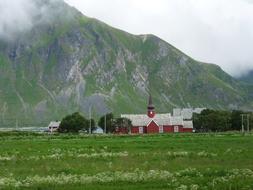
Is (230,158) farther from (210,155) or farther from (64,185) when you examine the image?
(64,185)

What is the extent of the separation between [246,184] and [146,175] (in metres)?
6.04

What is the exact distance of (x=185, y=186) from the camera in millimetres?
24031

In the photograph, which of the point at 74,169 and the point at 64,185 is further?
the point at 74,169

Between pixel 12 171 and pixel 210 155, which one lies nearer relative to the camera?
pixel 12 171

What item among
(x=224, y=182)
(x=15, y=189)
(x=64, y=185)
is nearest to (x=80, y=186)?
(x=64, y=185)

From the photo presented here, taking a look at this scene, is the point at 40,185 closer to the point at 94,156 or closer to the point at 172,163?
the point at 172,163

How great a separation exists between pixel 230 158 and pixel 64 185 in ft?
56.6

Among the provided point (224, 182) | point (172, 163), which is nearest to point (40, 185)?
point (224, 182)

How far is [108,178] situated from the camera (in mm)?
27875

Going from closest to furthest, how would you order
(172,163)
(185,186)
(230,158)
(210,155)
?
(185,186) < (172,163) < (230,158) < (210,155)

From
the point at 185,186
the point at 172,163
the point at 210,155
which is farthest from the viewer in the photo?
the point at 210,155

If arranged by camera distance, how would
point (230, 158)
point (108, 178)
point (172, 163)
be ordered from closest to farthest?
point (108, 178), point (172, 163), point (230, 158)

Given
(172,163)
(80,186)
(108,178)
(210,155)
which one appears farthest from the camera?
(210,155)

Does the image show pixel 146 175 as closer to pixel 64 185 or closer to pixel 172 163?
pixel 64 185
